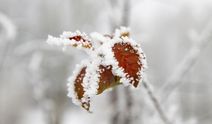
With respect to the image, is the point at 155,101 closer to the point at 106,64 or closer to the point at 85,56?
Result: the point at 106,64

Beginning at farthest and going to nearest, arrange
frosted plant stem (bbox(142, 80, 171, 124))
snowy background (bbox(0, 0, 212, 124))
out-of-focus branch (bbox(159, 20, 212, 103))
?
snowy background (bbox(0, 0, 212, 124)), out-of-focus branch (bbox(159, 20, 212, 103)), frosted plant stem (bbox(142, 80, 171, 124))

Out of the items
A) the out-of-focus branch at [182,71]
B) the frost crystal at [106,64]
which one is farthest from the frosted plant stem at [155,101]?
the out-of-focus branch at [182,71]

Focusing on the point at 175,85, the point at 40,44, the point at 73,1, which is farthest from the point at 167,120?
the point at 73,1

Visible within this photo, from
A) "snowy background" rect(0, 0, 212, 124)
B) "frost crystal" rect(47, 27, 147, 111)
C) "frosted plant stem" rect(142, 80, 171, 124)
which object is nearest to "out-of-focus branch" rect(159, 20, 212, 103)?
"snowy background" rect(0, 0, 212, 124)

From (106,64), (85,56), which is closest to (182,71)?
(85,56)

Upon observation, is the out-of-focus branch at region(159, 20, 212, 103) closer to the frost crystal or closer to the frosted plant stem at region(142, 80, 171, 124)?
the frosted plant stem at region(142, 80, 171, 124)

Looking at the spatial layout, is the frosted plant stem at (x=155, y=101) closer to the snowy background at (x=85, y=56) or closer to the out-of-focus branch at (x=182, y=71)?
the snowy background at (x=85, y=56)
